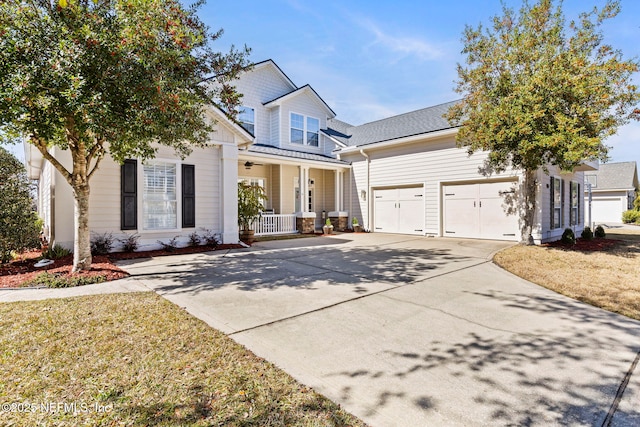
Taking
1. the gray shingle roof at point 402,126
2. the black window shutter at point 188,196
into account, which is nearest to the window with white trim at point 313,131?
the gray shingle roof at point 402,126

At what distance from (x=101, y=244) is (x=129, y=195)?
1400 millimetres

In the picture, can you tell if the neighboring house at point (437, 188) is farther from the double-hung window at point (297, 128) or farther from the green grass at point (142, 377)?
the green grass at point (142, 377)

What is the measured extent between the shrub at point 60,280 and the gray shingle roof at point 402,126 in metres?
11.7

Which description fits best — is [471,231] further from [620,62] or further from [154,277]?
[154,277]

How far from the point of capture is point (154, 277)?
6012mm

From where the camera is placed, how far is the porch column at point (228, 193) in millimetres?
9992

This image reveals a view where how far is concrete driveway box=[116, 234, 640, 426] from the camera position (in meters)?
2.33

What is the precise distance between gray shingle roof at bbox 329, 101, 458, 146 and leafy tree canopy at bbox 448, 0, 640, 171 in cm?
293

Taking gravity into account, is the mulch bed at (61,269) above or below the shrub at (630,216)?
below

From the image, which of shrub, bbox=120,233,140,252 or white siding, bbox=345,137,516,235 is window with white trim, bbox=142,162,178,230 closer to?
shrub, bbox=120,233,140,252

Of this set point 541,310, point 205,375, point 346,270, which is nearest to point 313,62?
point 346,270

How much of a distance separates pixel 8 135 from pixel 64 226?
289 centimetres

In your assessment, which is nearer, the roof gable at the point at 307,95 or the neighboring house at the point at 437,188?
the neighboring house at the point at 437,188

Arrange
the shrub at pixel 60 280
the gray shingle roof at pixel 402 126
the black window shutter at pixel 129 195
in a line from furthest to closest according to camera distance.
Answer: the gray shingle roof at pixel 402 126, the black window shutter at pixel 129 195, the shrub at pixel 60 280
